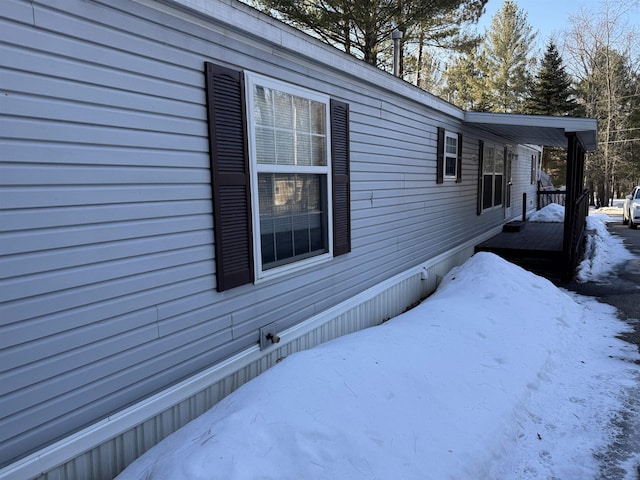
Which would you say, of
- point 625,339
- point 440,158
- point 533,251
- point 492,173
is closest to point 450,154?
point 440,158

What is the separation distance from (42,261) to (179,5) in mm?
1720

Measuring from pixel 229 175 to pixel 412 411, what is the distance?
1.97 metres

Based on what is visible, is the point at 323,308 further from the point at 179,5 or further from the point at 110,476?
the point at 179,5

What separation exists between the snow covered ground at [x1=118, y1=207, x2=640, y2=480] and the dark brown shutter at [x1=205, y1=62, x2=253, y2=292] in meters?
0.82

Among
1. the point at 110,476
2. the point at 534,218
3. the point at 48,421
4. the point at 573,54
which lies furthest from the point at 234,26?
the point at 573,54

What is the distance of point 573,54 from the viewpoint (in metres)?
27.6

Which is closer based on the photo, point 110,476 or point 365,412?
point 110,476

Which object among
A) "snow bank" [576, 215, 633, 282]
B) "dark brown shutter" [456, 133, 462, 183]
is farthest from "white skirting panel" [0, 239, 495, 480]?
"snow bank" [576, 215, 633, 282]

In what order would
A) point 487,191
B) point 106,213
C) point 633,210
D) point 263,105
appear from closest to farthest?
point 106,213 → point 263,105 → point 487,191 → point 633,210

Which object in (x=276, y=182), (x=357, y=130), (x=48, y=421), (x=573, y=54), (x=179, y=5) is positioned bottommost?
(x=48, y=421)

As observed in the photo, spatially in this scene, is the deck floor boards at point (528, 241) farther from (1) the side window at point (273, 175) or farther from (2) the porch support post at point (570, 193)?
(1) the side window at point (273, 175)

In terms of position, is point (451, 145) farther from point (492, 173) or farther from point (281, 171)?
point (281, 171)

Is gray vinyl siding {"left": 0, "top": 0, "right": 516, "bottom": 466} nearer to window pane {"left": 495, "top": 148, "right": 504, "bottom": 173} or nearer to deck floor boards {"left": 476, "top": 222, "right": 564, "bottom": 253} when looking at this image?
deck floor boards {"left": 476, "top": 222, "right": 564, "bottom": 253}

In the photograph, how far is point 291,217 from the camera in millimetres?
3744
